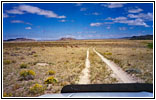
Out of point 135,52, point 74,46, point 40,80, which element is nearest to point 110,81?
point 40,80

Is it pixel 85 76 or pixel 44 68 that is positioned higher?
pixel 44 68

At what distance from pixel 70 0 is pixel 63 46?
13.9 feet

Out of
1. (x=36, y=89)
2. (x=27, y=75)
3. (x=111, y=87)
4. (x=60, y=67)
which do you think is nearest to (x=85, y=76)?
(x=111, y=87)

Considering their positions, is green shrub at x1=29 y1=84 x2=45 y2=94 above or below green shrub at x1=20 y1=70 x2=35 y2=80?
below

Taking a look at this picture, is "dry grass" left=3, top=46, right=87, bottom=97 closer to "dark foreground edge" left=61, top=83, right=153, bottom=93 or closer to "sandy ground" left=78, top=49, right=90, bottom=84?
"sandy ground" left=78, top=49, right=90, bottom=84

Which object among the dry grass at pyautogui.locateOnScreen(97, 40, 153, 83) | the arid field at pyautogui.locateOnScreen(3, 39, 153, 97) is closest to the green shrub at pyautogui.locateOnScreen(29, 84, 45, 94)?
the arid field at pyautogui.locateOnScreen(3, 39, 153, 97)

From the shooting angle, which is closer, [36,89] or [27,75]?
[36,89]

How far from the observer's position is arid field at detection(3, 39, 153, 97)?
560cm

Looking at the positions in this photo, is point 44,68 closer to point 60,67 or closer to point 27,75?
point 60,67

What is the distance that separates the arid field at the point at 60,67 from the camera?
560 cm

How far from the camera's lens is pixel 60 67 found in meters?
7.65

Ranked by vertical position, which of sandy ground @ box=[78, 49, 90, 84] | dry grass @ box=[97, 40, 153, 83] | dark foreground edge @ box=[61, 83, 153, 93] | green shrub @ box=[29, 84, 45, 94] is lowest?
dark foreground edge @ box=[61, 83, 153, 93]

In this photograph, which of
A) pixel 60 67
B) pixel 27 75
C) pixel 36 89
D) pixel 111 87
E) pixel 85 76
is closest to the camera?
A: pixel 36 89

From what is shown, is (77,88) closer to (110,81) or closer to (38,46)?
(110,81)
